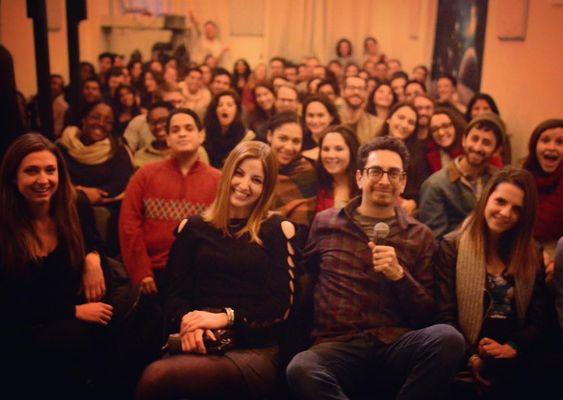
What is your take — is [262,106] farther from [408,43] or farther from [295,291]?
[295,291]

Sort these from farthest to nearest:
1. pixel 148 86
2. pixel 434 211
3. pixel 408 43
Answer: pixel 408 43 → pixel 148 86 → pixel 434 211

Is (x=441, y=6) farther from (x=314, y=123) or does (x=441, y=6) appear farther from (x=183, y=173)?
(x=183, y=173)

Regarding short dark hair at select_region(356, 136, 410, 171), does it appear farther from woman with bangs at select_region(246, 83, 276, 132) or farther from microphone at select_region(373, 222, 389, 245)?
woman with bangs at select_region(246, 83, 276, 132)

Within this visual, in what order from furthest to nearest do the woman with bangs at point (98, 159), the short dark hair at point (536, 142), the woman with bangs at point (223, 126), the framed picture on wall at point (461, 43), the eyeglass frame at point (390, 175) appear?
the framed picture on wall at point (461, 43), the woman with bangs at point (223, 126), the woman with bangs at point (98, 159), the short dark hair at point (536, 142), the eyeglass frame at point (390, 175)

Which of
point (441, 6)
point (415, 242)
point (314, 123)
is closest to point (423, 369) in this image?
point (415, 242)

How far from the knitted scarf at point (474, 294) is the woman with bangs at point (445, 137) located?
5.47 ft

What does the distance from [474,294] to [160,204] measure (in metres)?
1.54

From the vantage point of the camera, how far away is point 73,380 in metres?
2.30

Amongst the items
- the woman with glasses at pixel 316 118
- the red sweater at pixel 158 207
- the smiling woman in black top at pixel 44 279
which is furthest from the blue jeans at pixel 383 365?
the woman with glasses at pixel 316 118

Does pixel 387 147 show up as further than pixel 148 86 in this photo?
No

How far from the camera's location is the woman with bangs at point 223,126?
4477 millimetres

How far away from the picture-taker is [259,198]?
7.82ft

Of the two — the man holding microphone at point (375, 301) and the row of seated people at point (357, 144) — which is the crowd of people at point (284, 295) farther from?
the row of seated people at point (357, 144)

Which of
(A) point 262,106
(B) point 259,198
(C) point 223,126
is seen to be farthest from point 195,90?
(B) point 259,198
